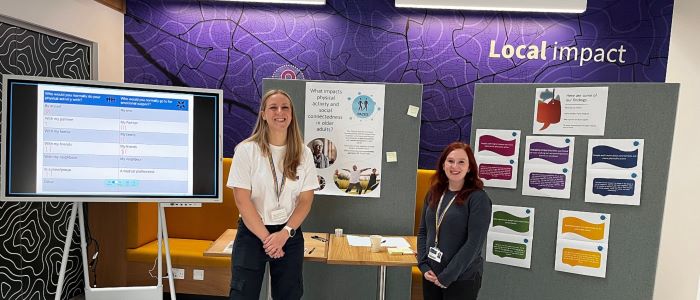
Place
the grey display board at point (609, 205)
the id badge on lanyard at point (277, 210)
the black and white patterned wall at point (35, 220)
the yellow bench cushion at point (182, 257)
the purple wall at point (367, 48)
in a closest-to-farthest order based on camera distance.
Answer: the id badge on lanyard at point (277, 210) → the grey display board at point (609, 205) → the black and white patterned wall at point (35, 220) → the yellow bench cushion at point (182, 257) → the purple wall at point (367, 48)

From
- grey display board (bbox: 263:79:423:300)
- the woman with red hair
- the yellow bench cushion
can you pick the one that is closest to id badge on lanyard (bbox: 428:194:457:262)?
the woman with red hair

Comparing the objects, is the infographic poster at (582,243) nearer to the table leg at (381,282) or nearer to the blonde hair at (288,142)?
the table leg at (381,282)

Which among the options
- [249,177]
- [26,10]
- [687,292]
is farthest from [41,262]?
[687,292]

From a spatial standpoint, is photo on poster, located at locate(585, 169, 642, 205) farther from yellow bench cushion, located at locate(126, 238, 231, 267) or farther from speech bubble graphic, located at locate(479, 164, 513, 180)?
yellow bench cushion, located at locate(126, 238, 231, 267)

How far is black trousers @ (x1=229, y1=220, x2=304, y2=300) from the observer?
2.18 m

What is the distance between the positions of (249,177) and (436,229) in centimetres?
106

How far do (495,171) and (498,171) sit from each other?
0.06ft

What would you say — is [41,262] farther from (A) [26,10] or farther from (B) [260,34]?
(B) [260,34]

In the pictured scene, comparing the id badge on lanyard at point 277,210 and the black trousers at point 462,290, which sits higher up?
the id badge on lanyard at point 277,210

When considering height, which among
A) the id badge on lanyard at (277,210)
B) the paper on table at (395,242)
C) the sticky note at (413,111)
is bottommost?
the paper on table at (395,242)

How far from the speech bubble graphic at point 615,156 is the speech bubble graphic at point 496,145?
18.4 inches

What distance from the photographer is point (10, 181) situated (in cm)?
213

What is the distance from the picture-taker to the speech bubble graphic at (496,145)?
269 cm

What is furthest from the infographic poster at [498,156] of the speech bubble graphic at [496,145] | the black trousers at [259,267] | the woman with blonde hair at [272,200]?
the black trousers at [259,267]
